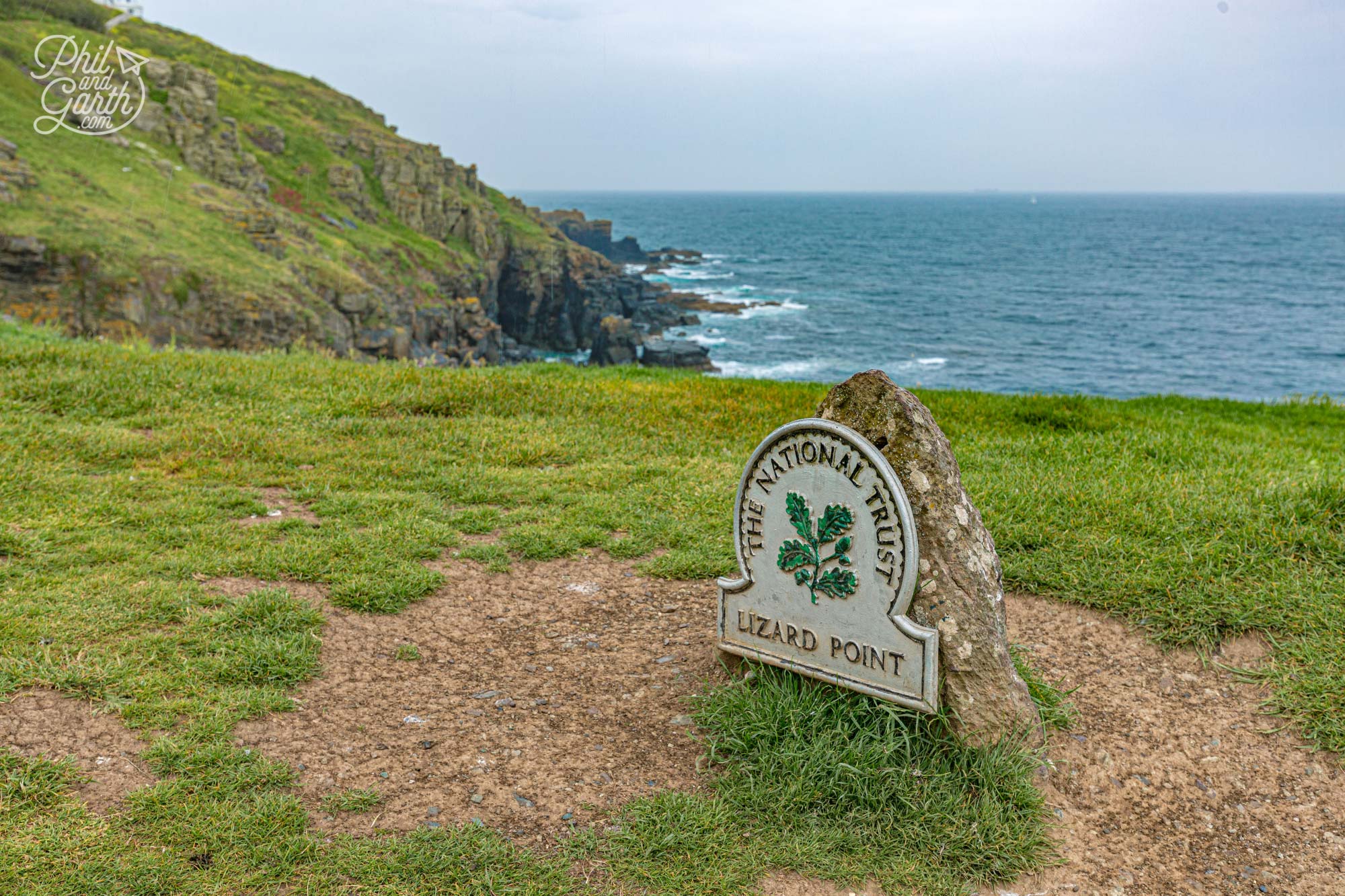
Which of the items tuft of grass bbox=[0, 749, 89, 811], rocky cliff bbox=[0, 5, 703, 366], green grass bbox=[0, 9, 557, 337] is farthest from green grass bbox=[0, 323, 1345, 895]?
green grass bbox=[0, 9, 557, 337]

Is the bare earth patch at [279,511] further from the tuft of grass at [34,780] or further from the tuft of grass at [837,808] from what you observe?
the tuft of grass at [837,808]

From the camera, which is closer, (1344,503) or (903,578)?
(903,578)

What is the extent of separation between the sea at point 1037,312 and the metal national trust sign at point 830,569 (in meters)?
26.9

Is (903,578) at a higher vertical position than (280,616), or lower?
higher

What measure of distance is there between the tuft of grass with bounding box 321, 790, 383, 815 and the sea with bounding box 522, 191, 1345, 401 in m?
28.7

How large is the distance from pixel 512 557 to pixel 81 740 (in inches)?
119

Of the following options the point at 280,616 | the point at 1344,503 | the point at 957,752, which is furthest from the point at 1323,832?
the point at 280,616

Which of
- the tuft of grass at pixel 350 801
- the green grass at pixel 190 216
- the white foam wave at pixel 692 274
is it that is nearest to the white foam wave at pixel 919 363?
the green grass at pixel 190 216

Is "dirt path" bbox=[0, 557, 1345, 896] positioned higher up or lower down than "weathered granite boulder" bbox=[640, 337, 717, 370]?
higher up

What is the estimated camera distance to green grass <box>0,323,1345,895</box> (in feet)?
11.6

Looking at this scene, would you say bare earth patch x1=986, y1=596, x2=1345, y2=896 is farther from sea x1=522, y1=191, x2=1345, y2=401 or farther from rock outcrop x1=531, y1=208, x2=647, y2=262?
rock outcrop x1=531, y1=208, x2=647, y2=262

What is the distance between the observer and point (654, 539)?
6930 mm

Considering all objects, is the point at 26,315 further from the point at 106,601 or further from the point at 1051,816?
the point at 1051,816

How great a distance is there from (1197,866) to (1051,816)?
0.59m
